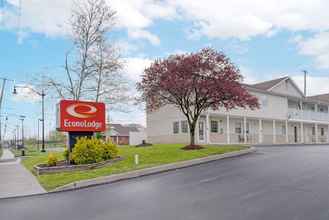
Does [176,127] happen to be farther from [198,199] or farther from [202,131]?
[198,199]

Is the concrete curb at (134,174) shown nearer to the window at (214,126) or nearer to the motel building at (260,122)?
the motel building at (260,122)

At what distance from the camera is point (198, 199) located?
7.78 meters

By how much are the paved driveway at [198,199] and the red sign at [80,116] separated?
6.19 meters

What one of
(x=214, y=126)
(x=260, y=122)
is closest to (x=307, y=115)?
(x=260, y=122)

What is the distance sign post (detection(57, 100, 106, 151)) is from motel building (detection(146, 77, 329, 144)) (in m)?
12.4

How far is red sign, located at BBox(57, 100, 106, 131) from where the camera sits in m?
15.8

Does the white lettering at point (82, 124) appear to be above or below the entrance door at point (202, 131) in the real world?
above

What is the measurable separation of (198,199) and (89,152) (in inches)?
330

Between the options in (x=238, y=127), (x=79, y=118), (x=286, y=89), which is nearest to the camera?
(x=79, y=118)

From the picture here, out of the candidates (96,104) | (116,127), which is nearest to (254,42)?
(96,104)

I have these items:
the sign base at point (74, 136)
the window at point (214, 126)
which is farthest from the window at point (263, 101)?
the sign base at point (74, 136)

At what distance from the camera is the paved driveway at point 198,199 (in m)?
6.55

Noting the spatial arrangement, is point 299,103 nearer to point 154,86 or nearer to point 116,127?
point 154,86

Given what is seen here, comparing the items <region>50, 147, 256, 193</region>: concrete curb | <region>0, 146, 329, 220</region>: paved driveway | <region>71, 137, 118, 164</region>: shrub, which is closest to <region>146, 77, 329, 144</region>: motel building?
<region>50, 147, 256, 193</region>: concrete curb
